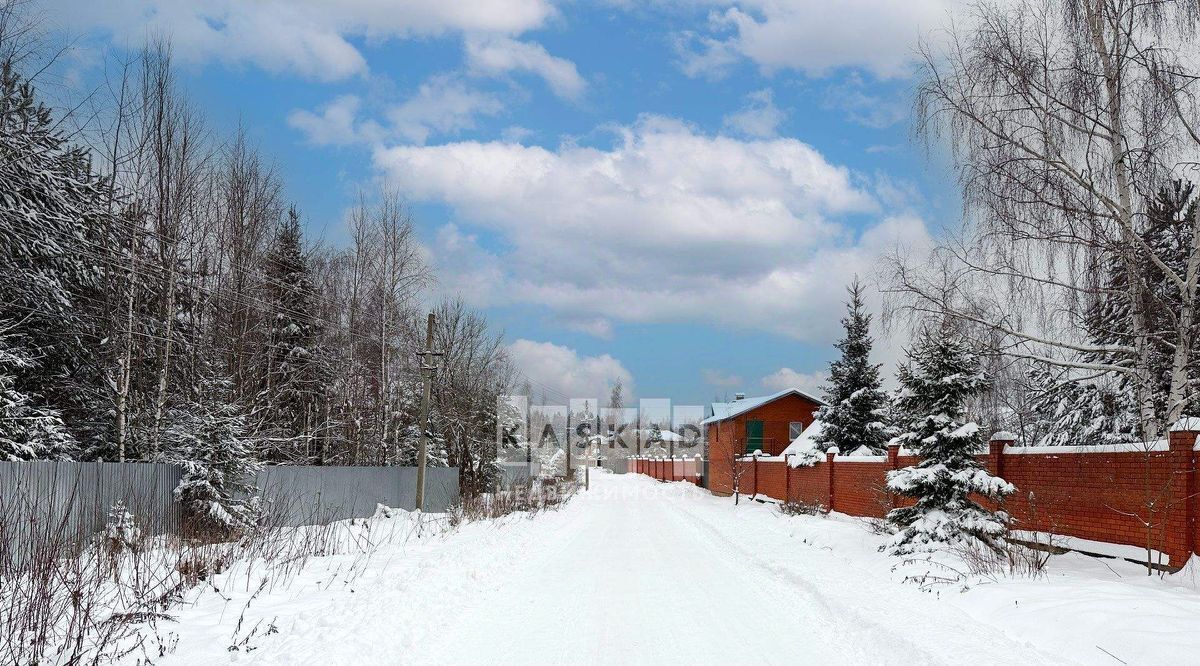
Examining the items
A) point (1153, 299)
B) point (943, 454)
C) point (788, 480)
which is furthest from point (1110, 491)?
point (788, 480)

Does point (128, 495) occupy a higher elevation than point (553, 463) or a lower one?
higher

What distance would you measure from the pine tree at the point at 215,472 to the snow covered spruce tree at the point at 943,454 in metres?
11.6

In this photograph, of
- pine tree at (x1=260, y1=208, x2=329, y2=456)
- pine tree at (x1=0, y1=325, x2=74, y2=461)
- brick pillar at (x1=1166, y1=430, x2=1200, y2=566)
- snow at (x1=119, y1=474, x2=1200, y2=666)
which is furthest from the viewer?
pine tree at (x1=260, y1=208, x2=329, y2=456)

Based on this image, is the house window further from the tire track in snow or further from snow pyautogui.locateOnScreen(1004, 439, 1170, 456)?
the tire track in snow

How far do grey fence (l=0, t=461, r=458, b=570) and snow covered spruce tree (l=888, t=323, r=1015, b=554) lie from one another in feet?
31.2

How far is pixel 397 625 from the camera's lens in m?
7.27

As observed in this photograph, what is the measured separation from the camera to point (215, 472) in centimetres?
1555

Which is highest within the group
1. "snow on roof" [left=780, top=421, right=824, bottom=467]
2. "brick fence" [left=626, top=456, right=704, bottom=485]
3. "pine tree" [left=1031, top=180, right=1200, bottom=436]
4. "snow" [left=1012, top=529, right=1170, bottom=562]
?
"pine tree" [left=1031, top=180, right=1200, bottom=436]

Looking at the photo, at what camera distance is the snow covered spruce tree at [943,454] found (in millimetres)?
11891

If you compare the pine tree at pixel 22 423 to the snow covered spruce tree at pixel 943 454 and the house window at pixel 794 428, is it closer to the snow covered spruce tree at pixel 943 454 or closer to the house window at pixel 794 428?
the snow covered spruce tree at pixel 943 454

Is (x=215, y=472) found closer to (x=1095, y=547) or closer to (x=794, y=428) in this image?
(x=1095, y=547)

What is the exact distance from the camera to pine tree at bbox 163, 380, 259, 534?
50.4ft

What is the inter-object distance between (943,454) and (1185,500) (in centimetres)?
373

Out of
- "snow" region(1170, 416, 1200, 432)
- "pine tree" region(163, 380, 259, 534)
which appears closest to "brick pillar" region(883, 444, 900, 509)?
"snow" region(1170, 416, 1200, 432)
